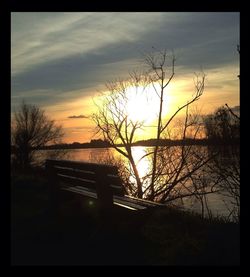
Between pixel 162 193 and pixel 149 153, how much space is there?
84.4 inches

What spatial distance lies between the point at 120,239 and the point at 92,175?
113cm

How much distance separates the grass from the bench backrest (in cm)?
31

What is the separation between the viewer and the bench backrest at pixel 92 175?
595 cm

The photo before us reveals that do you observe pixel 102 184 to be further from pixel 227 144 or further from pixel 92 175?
pixel 227 144

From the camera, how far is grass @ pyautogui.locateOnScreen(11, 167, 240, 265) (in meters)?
5.02

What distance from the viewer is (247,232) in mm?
3576

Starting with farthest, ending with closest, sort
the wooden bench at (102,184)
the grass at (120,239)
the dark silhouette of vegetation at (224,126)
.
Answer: the dark silhouette of vegetation at (224,126) → the wooden bench at (102,184) → the grass at (120,239)

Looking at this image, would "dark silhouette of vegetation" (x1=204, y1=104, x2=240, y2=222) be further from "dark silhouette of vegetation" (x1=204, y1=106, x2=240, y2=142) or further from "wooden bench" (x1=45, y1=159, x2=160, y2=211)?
"wooden bench" (x1=45, y1=159, x2=160, y2=211)

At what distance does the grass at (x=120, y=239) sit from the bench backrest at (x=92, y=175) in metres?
0.31

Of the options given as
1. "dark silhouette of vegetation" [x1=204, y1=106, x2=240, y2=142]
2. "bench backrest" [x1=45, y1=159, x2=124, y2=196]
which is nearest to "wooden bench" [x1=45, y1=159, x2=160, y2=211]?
"bench backrest" [x1=45, y1=159, x2=124, y2=196]

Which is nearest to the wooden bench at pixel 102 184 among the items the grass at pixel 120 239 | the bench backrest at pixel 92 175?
the bench backrest at pixel 92 175

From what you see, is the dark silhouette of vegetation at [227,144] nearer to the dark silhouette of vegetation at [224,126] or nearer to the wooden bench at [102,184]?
the dark silhouette of vegetation at [224,126]

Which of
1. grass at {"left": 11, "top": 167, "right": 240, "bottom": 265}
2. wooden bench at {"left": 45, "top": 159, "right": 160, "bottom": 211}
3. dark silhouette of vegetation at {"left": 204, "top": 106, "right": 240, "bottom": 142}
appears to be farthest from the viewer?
dark silhouette of vegetation at {"left": 204, "top": 106, "right": 240, "bottom": 142}

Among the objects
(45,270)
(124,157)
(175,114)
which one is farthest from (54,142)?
(45,270)
